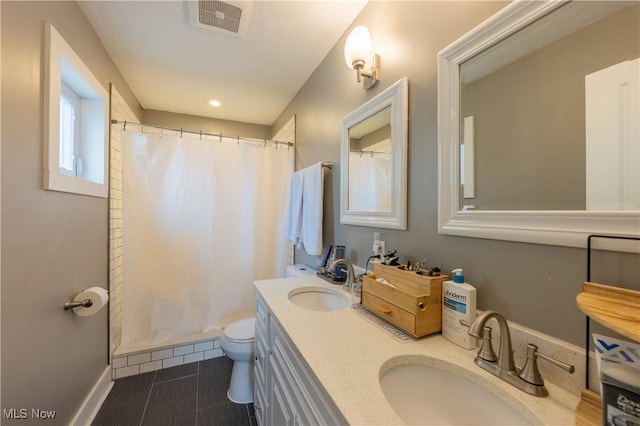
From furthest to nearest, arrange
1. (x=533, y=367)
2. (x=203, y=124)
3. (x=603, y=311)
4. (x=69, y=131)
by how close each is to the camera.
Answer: (x=203, y=124) < (x=69, y=131) < (x=533, y=367) < (x=603, y=311)

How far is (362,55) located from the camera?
4.08ft

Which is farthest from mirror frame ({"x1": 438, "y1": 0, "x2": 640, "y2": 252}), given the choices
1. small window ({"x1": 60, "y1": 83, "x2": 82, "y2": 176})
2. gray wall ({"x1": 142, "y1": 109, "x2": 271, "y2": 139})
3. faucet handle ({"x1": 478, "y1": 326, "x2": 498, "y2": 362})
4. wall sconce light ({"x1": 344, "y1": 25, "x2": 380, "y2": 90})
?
gray wall ({"x1": 142, "y1": 109, "x2": 271, "y2": 139})

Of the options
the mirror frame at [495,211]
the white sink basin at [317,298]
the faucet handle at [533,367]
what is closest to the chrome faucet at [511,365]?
the faucet handle at [533,367]

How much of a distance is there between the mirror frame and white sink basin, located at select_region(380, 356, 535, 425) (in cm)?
42

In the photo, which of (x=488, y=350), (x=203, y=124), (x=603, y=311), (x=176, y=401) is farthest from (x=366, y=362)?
(x=203, y=124)

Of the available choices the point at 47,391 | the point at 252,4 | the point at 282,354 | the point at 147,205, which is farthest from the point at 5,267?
the point at 252,4

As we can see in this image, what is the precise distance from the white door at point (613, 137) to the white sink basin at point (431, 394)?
54 centimetres

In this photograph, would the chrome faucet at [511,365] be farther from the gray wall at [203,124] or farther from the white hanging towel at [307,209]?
the gray wall at [203,124]

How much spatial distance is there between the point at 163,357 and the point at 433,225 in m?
2.20

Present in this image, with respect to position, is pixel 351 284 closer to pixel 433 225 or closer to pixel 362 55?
pixel 433 225

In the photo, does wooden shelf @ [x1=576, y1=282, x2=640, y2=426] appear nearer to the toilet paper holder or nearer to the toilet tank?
the toilet tank

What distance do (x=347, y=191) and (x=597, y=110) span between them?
1.08 metres

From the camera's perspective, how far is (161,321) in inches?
79.9

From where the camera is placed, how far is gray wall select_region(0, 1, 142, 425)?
900mm
